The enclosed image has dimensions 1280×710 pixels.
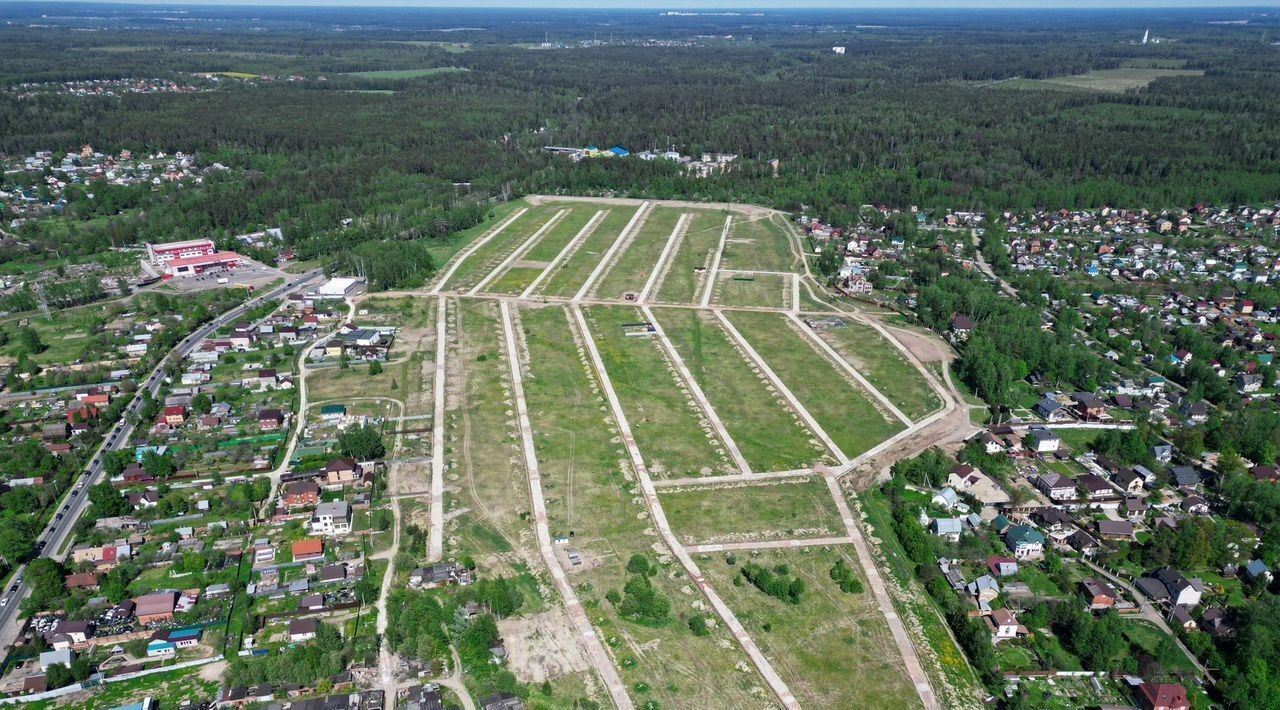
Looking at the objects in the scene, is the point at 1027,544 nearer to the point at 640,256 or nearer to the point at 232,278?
the point at 640,256

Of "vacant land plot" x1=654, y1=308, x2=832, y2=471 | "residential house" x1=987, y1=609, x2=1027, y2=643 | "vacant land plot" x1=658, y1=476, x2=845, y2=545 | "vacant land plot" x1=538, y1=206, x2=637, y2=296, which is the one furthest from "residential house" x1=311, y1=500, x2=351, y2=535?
"vacant land plot" x1=538, y1=206, x2=637, y2=296

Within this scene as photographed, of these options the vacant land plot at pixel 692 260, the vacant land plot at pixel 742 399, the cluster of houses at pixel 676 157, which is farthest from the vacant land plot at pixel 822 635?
the cluster of houses at pixel 676 157

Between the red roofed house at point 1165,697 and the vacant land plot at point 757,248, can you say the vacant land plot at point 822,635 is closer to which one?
the red roofed house at point 1165,697

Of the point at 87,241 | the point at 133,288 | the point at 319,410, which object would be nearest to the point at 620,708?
the point at 319,410

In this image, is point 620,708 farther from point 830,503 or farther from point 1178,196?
point 1178,196

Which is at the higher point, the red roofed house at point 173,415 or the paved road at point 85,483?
the red roofed house at point 173,415

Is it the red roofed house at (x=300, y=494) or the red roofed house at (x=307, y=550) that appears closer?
the red roofed house at (x=307, y=550)

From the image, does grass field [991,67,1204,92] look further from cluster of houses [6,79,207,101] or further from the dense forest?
cluster of houses [6,79,207,101]
